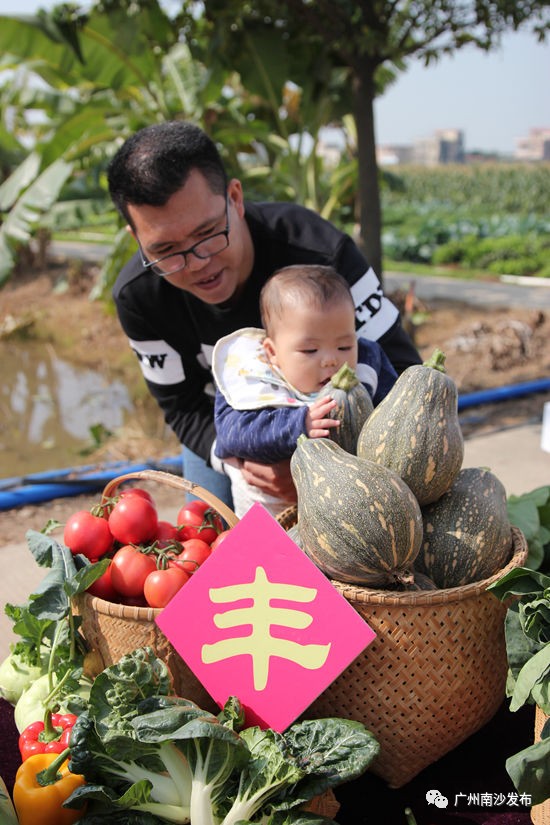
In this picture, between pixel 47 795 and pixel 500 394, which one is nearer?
pixel 47 795

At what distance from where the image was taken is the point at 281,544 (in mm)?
1523

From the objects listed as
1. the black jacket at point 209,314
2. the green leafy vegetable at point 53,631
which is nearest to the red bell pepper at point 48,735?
the green leafy vegetable at point 53,631

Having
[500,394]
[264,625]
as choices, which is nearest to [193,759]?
[264,625]

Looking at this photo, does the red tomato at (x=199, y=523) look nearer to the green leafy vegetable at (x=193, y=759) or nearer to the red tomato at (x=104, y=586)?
the red tomato at (x=104, y=586)

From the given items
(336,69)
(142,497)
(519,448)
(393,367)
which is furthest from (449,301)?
(142,497)

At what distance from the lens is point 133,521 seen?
1.90m

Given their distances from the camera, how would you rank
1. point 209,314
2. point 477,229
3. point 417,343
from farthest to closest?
point 477,229 → point 417,343 → point 209,314

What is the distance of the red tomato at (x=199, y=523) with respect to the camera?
81.4 inches

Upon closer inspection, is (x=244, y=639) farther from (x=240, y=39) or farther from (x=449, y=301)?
(x=449, y=301)

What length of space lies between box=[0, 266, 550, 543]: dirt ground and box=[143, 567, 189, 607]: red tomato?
2.44 metres

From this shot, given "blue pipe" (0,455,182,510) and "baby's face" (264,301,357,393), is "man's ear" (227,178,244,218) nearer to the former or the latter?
"baby's face" (264,301,357,393)

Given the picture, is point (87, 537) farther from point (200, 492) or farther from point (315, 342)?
point (315, 342)

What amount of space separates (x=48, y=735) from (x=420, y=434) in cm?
Answer: 105

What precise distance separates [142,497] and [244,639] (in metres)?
0.58
